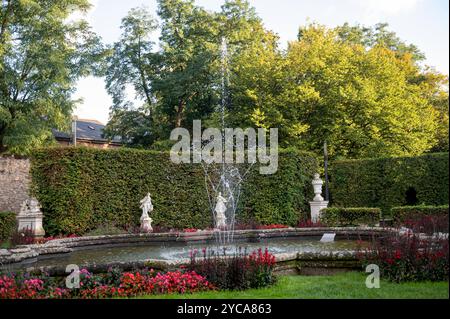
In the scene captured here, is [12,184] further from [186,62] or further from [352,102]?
[352,102]

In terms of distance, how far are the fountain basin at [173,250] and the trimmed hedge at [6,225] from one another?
509 centimetres

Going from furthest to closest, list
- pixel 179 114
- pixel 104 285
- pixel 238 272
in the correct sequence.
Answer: pixel 179 114 → pixel 238 272 → pixel 104 285

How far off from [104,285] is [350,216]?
11.8 m

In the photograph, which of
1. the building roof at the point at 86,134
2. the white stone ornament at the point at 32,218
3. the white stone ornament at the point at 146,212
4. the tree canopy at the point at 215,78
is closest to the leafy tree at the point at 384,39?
the tree canopy at the point at 215,78

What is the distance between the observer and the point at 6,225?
16.7 m

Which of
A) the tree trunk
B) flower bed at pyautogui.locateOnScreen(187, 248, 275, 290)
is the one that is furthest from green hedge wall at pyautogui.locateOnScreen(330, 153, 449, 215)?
flower bed at pyautogui.locateOnScreen(187, 248, 275, 290)

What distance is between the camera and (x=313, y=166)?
19922 mm

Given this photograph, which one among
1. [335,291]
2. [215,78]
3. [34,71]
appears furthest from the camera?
[215,78]

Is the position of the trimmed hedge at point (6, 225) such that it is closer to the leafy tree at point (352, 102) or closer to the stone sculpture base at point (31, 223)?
the stone sculpture base at point (31, 223)

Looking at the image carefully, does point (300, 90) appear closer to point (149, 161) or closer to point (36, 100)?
point (149, 161)

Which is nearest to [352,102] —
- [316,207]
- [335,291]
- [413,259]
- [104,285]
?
[316,207]

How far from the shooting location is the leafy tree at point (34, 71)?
2367 cm

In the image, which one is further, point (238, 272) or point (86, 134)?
point (86, 134)

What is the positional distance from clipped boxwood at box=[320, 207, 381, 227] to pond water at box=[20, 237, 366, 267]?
11.1 feet
